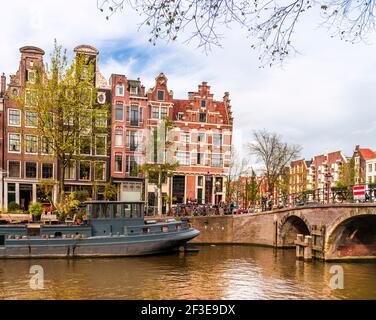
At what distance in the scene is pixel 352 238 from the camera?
68.7 feet

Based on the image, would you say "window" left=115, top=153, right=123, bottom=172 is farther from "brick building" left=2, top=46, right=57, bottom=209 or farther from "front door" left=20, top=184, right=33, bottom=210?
"front door" left=20, top=184, right=33, bottom=210

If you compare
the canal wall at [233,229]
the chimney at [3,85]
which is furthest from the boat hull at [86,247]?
the chimney at [3,85]

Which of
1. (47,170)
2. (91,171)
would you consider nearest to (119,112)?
(91,171)

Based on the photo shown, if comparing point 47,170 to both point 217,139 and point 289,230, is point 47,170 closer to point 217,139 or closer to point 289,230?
point 217,139

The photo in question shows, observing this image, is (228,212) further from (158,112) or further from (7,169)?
(7,169)

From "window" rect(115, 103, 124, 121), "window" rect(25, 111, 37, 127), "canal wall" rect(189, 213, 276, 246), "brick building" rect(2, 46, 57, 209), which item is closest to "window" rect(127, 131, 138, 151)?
"window" rect(115, 103, 124, 121)

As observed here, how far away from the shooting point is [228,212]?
31.6 m

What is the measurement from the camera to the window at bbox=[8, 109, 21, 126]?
108 feet

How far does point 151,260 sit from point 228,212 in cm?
1241

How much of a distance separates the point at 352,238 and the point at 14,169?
24693mm

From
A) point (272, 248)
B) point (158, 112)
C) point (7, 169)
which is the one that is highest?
point (158, 112)
